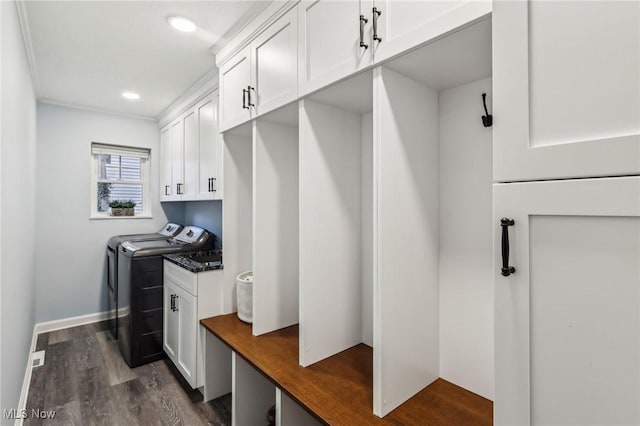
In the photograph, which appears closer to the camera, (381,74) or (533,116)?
(533,116)

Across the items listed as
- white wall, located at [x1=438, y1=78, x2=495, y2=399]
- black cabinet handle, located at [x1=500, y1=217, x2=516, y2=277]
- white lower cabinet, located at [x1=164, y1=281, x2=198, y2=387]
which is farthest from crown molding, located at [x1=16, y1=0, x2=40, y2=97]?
black cabinet handle, located at [x1=500, y1=217, x2=516, y2=277]

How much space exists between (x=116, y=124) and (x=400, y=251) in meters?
3.84

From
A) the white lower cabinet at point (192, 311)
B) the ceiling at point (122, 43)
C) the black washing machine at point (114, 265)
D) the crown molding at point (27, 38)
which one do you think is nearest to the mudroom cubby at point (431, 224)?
the ceiling at point (122, 43)

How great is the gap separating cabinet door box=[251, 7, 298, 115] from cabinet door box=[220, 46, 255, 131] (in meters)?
0.08

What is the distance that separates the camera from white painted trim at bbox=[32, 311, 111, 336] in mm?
3320

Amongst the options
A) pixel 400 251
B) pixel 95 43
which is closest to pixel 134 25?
pixel 95 43

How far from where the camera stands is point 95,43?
6.93 ft

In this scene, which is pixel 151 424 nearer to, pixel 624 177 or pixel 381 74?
pixel 381 74

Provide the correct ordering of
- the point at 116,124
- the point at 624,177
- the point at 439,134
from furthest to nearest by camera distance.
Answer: the point at 116,124, the point at 439,134, the point at 624,177

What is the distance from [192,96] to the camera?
2895mm

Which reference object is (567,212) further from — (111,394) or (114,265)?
(114,265)

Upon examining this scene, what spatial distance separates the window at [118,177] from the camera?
3.65 metres

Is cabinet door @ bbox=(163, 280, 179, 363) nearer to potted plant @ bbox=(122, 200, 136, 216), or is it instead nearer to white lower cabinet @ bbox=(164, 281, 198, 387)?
white lower cabinet @ bbox=(164, 281, 198, 387)

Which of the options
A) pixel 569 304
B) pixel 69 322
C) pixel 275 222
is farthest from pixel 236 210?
pixel 69 322
